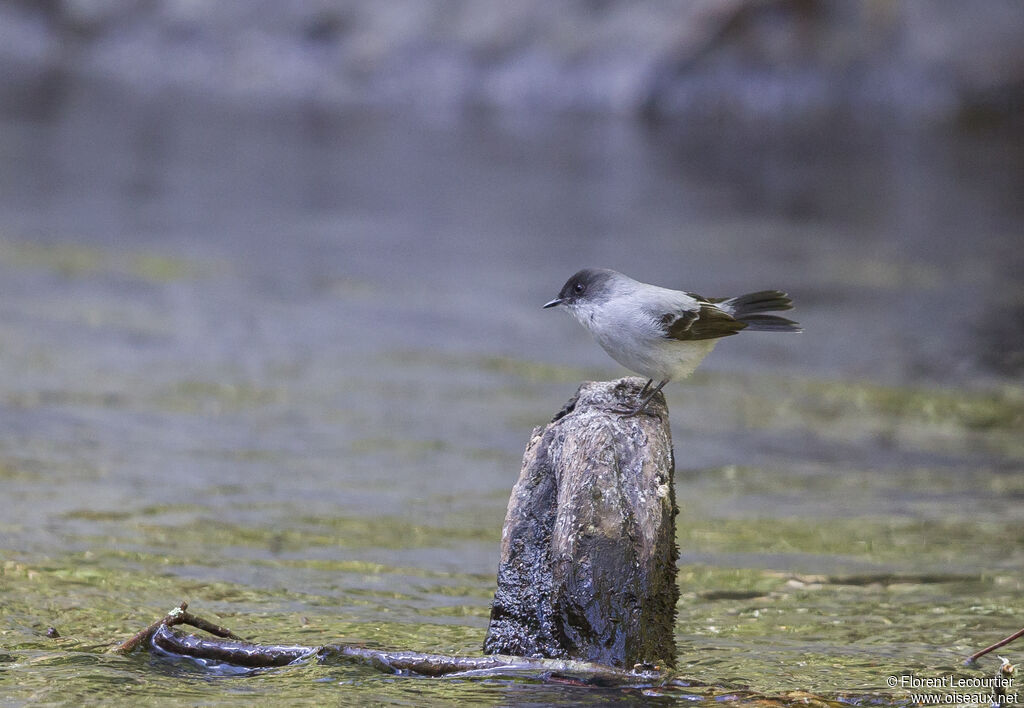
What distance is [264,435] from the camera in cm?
813

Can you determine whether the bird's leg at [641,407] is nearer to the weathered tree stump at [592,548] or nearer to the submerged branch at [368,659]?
the weathered tree stump at [592,548]

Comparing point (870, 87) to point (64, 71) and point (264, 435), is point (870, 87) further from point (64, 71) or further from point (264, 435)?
point (264, 435)

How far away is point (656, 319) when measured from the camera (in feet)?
15.4

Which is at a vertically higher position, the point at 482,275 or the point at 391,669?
the point at 482,275

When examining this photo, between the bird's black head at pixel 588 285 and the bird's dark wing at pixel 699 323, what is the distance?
0.81 ft

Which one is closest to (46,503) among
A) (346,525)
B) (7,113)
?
(346,525)

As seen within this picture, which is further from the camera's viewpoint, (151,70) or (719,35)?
A: (151,70)

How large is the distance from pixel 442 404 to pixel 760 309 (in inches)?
160

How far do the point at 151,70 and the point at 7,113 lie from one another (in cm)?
343

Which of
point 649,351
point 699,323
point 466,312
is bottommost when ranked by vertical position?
point 649,351

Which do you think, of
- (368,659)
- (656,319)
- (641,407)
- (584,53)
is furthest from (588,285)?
(584,53)

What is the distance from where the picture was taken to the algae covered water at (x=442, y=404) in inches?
199

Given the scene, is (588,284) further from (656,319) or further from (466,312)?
(466,312)

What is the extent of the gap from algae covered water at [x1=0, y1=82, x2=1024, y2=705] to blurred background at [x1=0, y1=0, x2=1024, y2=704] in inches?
1.4
